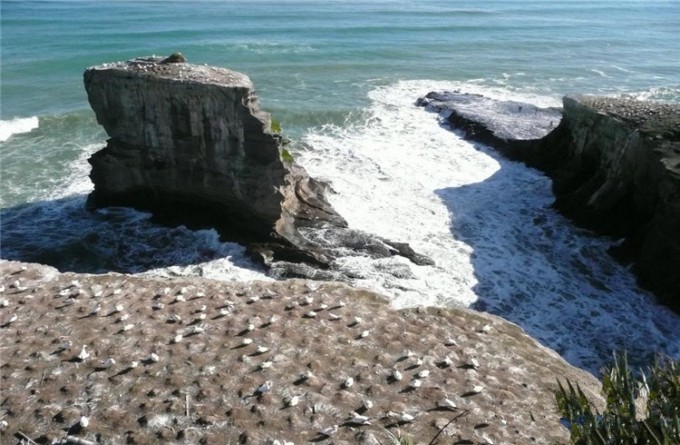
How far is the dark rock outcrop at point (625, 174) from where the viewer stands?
55.9 ft

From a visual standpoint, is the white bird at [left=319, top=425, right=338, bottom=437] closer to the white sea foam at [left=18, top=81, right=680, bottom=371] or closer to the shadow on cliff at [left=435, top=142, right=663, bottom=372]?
the white sea foam at [left=18, top=81, right=680, bottom=371]

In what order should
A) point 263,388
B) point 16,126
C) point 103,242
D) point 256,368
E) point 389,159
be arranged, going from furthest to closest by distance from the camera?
point 16,126, point 389,159, point 103,242, point 256,368, point 263,388

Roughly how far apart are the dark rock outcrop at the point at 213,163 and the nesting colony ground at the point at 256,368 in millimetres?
4443

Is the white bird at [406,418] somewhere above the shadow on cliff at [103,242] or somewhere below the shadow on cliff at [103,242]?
above

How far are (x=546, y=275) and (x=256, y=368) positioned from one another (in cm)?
1132

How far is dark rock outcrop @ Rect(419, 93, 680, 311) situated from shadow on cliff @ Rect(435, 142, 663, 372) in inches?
28.0


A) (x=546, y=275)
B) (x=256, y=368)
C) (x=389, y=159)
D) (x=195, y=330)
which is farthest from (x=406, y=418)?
(x=389, y=159)

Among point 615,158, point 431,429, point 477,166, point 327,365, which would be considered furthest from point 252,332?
point 477,166

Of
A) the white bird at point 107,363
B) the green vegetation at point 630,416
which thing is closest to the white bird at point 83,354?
the white bird at point 107,363

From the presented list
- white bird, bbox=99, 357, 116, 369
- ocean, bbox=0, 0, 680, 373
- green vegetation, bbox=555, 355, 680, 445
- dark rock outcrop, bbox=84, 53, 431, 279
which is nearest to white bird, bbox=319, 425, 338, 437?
green vegetation, bbox=555, 355, 680, 445

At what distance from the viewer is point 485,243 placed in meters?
20.0

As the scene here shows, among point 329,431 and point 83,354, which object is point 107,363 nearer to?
point 83,354

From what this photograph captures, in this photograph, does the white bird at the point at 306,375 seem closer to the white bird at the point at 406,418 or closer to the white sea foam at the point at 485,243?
the white bird at the point at 406,418

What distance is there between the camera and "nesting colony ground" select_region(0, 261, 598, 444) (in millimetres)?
9109
